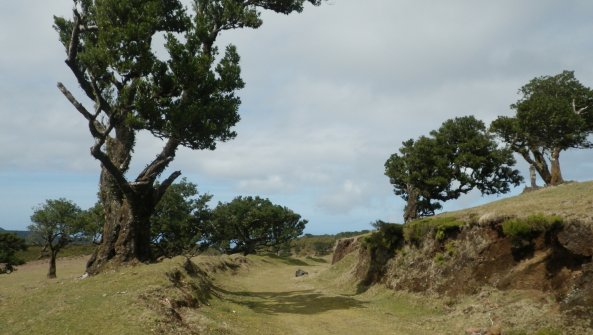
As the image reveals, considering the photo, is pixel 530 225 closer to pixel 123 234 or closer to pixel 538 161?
pixel 123 234

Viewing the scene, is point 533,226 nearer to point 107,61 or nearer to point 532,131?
point 107,61

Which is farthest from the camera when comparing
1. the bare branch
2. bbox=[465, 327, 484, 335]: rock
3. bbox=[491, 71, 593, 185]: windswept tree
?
bbox=[491, 71, 593, 185]: windswept tree

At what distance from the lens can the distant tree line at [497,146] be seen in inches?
1564

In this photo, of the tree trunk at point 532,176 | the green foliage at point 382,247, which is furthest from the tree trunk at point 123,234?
the tree trunk at point 532,176

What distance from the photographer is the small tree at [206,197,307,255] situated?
70.4 metres

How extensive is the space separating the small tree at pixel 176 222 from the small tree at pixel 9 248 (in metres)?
15.2

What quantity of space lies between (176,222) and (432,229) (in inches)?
1633

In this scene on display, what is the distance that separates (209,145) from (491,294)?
1529 centimetres

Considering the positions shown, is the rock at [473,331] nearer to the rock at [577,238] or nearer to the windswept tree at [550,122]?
the rock at [577,238]

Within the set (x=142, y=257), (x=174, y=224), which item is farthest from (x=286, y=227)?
(x=142, y=257)

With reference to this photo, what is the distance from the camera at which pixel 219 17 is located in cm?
2520

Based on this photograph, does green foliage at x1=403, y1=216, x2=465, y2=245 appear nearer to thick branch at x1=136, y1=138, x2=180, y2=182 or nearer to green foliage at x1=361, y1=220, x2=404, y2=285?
green foliage at x1=361, y1=220, x2=404, y2=285

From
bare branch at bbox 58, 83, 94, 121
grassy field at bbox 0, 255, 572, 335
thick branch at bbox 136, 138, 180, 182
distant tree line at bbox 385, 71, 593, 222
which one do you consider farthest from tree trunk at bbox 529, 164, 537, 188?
bare branch at bbox 58, 83, 94, 121

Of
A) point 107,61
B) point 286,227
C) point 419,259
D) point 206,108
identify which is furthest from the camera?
point 286,227
